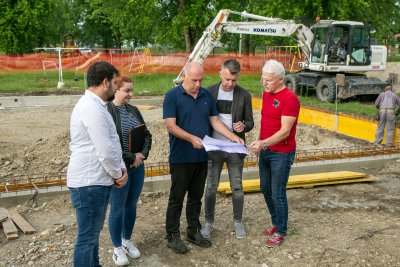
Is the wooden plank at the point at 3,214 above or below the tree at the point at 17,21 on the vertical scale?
below

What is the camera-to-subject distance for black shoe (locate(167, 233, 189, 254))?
4.32m

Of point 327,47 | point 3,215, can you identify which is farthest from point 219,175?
point 327,47

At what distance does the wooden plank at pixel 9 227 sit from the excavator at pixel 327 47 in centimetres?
1031

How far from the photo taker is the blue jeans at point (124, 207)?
393 cm

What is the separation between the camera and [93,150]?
3.23 m

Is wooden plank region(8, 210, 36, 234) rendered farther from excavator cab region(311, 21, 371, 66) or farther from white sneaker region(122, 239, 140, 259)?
excavator cab region(311, 21, 371, 66)

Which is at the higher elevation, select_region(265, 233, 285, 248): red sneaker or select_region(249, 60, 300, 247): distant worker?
select_region(249, 60, 300, 247): distant worker

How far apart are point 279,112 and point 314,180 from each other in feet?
7.92

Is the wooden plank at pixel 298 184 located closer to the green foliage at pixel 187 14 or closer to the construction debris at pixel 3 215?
the construction debris at pixel 3 215

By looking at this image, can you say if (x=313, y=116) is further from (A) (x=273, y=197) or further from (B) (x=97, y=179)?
(B) (x=97, y=179)

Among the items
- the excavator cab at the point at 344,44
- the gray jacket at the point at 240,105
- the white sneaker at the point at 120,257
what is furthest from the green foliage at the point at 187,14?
the white sneaker at the point at 120,257

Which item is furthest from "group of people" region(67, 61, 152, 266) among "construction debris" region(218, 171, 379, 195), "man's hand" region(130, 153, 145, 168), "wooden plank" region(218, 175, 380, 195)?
"construction debris" region(218, 171, 379, 195)

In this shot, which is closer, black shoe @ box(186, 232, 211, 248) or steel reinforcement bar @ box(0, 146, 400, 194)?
black shoe @ box(186, 232, 211, 248)

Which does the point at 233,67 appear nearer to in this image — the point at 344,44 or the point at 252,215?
the point at 252,215
